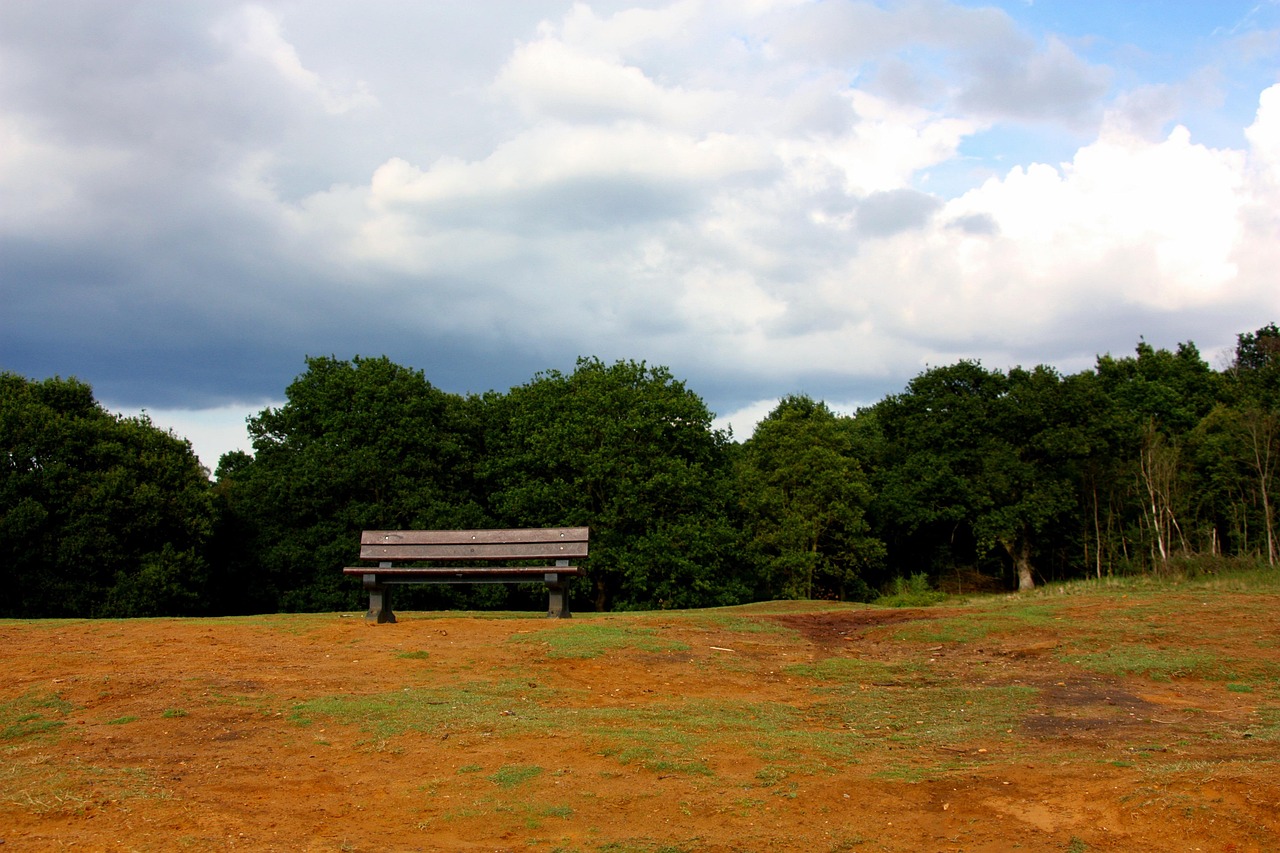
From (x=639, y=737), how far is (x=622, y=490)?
77.0 feet

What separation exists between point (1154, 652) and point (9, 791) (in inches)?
436

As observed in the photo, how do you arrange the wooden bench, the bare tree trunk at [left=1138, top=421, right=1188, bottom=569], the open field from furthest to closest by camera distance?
the bare tree trunk at [left=1138, top=421, right=1188, bottom=569], the wooden bench, the open field

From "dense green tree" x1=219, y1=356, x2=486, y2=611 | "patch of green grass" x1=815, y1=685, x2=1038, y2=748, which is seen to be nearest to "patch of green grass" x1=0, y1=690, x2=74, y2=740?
"patch of green grass" x1=815, y1=685, x2=1038, y2=748

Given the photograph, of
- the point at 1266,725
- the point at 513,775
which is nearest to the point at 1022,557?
the point at 1266,725

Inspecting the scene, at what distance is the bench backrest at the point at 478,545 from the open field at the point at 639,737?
4.34ft

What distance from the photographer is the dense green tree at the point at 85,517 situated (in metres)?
27.7

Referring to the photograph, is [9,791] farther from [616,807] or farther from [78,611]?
[78,611]

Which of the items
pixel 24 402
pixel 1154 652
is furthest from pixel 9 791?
pixel 24 402

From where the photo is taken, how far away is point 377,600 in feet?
44.4

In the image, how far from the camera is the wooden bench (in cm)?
1349

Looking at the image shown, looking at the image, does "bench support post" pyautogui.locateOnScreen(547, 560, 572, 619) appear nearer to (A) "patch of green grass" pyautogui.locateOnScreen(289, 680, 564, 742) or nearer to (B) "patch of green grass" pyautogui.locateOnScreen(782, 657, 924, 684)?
(B) "patch of green grass" pyautogui.locateOnScreen(782, 657, 924, 684)

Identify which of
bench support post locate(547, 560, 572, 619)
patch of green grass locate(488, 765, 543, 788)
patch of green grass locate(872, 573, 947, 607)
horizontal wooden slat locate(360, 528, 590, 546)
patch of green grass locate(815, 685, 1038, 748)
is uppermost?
horizontal wooden slat locate(360, 528, 590, 546)

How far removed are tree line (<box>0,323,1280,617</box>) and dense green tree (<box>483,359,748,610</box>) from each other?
0.10 metres

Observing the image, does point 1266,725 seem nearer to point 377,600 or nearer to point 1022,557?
point 377,600
